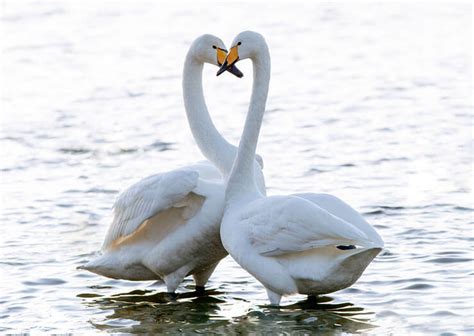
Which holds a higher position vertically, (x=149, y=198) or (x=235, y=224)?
(x=149, y=198)

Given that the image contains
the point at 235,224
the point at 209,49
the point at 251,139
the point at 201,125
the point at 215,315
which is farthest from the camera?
the point at 201,125

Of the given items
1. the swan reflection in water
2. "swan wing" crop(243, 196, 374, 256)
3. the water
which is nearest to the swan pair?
"swan wing" crop(243, 196, 374, 256)

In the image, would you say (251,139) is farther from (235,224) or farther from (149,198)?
(149,198)

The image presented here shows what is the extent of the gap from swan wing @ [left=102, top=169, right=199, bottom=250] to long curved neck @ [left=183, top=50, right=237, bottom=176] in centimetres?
59

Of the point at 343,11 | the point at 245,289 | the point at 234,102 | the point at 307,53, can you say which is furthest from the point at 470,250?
the point at 343,11

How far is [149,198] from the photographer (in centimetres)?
973

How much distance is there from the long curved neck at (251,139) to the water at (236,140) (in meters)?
0.93

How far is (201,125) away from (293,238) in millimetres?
1806

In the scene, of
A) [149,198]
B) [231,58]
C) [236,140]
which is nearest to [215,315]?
[149,198]

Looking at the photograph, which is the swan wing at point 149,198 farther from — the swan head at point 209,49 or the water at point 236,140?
the swan head at point 209,49

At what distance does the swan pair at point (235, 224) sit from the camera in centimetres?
894

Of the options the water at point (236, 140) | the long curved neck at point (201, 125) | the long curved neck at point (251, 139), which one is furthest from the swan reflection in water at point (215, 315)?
the long curved neck at point (201, 125)

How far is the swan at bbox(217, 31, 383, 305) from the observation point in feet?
29.0

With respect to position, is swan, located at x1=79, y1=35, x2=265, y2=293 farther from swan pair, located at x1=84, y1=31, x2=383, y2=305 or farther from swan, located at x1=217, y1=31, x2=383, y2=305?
swan, located at x1=217, y1=31, x2=383, y2=305
